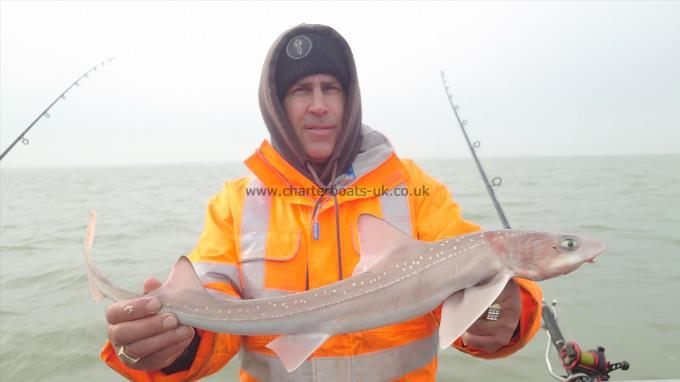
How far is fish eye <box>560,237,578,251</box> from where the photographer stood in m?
1.88

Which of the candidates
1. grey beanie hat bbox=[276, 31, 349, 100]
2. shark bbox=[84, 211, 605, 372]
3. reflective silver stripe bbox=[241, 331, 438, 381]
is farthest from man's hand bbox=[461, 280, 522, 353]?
grey beanie hat bbox=[276, 31, 349, 100]

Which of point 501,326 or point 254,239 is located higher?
point 254,239

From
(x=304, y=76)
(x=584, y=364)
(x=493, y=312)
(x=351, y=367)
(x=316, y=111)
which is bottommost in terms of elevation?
(x=584, y=364)

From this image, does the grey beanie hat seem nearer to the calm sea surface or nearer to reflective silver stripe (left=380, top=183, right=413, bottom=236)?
reflective silver stripe (left=380, top=183, right=413, bottom=236)

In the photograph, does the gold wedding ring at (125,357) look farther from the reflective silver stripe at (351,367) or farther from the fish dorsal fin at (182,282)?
the reflective silver stripe at (351,367)

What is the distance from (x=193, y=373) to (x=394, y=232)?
135 cm

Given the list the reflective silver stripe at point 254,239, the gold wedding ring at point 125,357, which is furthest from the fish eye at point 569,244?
the gold wedding ring at point 125,357

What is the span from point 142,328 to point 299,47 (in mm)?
2158

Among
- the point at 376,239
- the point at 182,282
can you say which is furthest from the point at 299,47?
the point at 182,282

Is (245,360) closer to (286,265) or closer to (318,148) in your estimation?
(286,265)

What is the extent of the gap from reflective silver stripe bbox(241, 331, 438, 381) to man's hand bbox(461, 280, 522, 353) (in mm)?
394

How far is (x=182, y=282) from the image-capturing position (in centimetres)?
209

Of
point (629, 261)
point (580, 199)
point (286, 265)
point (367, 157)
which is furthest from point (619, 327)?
point (580, 199)

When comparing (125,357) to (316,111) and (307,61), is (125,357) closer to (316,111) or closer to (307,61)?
(316,111)
